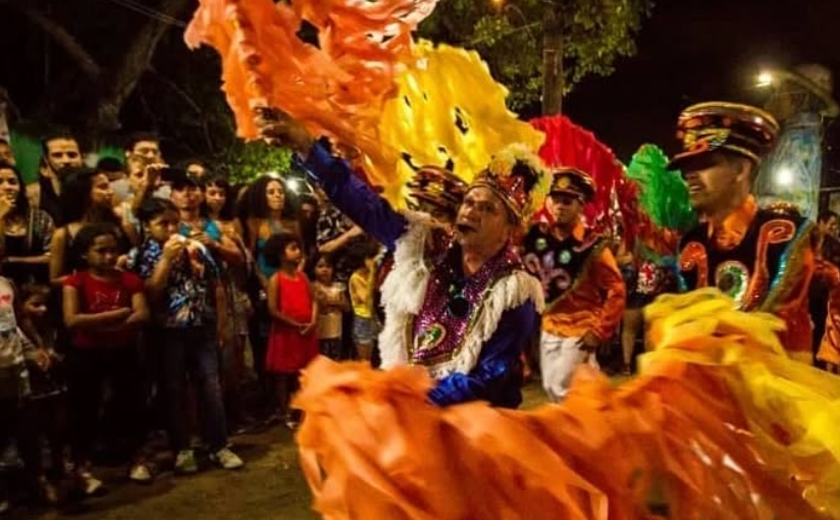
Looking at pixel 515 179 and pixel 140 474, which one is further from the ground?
pixel 515 179

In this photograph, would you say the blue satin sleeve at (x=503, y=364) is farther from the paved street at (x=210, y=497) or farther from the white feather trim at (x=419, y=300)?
the paved street at (x=210, y=497)

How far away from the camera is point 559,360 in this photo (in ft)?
18.2

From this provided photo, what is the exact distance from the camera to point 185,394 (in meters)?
5.52

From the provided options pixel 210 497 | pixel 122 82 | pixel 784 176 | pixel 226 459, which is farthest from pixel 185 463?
pixel 784 176

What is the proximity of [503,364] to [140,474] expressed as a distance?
3.17 m

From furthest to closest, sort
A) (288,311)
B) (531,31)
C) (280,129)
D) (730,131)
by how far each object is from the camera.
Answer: (531,31), (288,311), (730,131), (280,129)

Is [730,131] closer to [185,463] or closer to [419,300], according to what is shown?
[419,300]

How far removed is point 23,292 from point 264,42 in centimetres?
283

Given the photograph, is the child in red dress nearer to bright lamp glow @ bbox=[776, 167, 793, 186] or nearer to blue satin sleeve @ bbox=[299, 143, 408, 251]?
blue satin sleeve @ bbox=[299, 143, 408, 251]

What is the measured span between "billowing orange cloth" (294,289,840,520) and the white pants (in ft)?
10.1

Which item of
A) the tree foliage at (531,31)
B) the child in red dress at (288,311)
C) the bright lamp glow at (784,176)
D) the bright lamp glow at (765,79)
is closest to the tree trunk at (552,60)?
the tree foliage at (531,31)

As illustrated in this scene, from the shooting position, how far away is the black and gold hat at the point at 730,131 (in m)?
3.32

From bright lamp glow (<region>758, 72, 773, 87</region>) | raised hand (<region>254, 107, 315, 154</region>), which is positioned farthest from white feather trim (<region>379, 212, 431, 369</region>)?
bright lamp glow (<region>758, 72, 773, 87</region>)

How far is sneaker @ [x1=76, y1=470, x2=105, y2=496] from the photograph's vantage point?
495 cm
